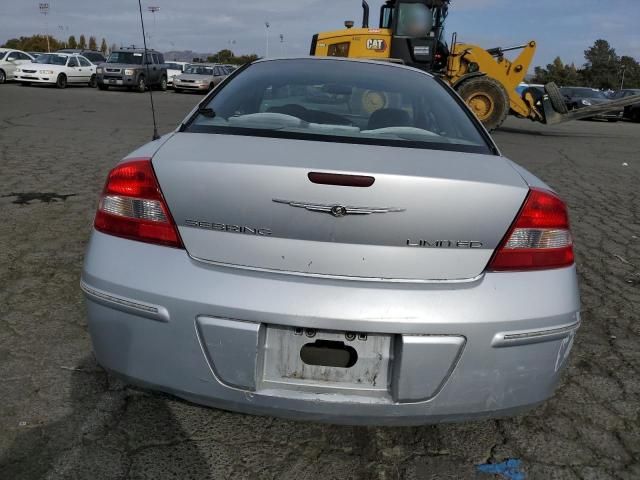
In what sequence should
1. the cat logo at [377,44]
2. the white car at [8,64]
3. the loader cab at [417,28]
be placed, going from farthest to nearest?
the white car at [8,64] < the cat logo at [377,44] < the loader cab at [417,28]

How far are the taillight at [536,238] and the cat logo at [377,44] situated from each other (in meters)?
11.0

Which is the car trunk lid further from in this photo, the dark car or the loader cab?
the dark car

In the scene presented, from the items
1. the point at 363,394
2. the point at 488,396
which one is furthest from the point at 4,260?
the point at 488,396

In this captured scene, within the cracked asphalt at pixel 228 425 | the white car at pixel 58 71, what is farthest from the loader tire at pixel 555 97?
the white car at pixel 58 71

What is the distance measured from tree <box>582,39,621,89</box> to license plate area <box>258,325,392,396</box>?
92424 mm

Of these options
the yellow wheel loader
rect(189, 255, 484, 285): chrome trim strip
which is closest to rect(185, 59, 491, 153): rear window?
rect(189, 255, 484, 285): chrome trim strip

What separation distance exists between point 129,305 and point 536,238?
1.30 metres

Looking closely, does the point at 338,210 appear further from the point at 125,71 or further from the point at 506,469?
the point at 125,71

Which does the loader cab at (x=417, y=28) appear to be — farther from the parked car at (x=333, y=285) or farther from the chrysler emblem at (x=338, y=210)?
the chrysler emblem at (x=338, y=210)

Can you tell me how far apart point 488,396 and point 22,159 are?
7.06 meters

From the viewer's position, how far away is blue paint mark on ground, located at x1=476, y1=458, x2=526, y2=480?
1920 mm

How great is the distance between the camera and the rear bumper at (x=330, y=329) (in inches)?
62.8

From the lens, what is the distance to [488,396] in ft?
5.58

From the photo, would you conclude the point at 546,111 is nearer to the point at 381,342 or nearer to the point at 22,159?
the point at 22,159
